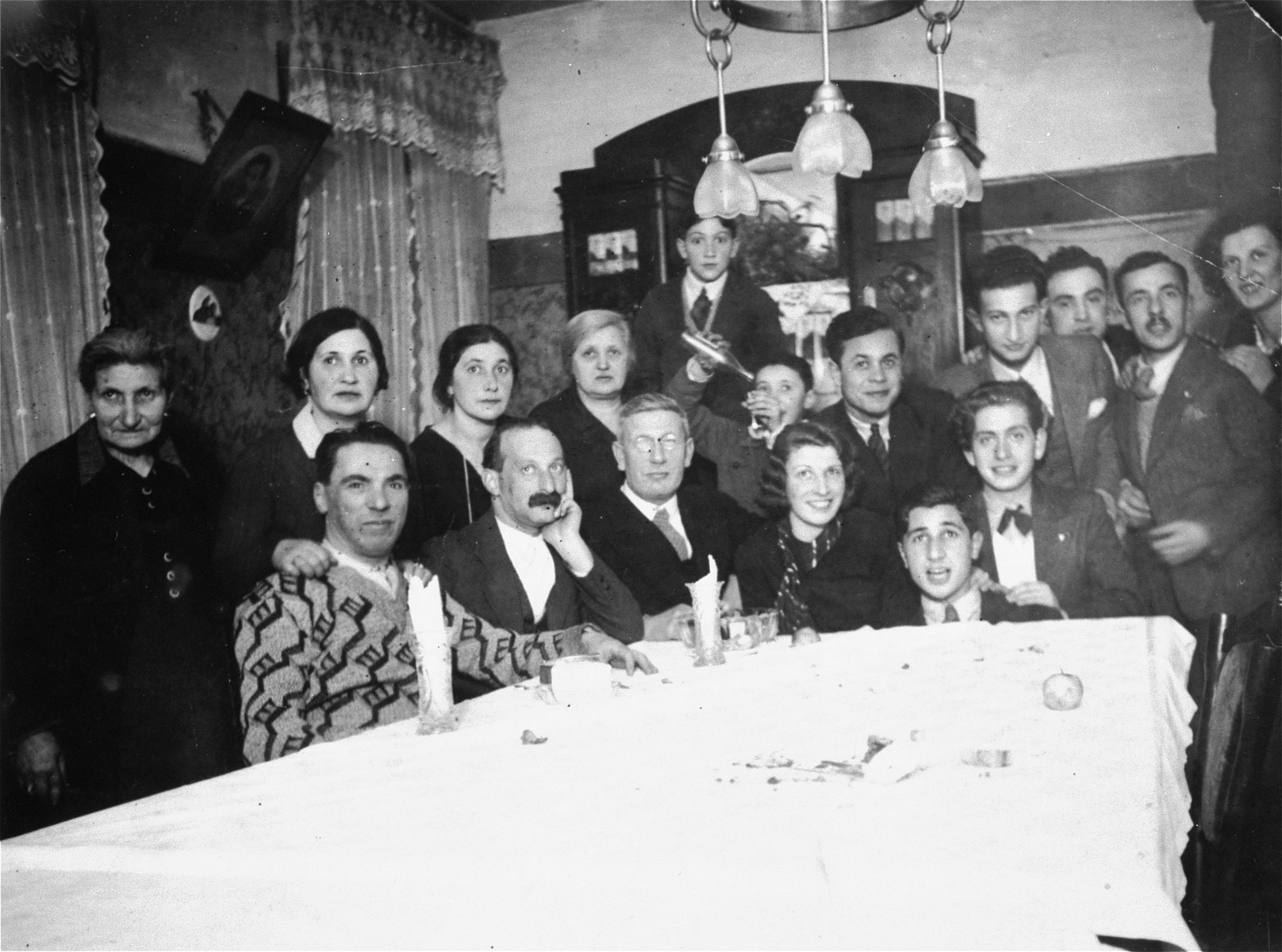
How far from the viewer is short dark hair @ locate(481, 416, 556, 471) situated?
3971 mm

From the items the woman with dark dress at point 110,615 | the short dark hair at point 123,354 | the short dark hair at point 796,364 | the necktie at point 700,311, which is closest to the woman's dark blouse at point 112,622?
the woman with dark dress at point 110,615

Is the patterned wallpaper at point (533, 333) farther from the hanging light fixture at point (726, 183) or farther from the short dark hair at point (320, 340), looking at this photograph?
the hanging light fixture at point (726, 183)

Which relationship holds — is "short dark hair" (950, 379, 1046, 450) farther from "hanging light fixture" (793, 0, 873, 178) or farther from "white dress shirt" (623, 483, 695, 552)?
A: "hanging light fixture" (793, 0, 873, 178)

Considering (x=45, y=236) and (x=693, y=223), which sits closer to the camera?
(x=45, y=236)

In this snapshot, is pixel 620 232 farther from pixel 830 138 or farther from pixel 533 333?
pixel 830 138

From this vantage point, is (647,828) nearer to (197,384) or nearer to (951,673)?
(951,673)

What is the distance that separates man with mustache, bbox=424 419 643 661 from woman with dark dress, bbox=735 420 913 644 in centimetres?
47

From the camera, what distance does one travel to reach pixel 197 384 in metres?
3.36

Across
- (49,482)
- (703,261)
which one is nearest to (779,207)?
(703,261)

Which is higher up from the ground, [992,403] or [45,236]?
[45,236]

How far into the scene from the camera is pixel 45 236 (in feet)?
9.71

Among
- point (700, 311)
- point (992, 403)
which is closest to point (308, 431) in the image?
point (700, 311)

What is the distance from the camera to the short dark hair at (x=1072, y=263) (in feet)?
12.7

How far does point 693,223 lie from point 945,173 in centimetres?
162
